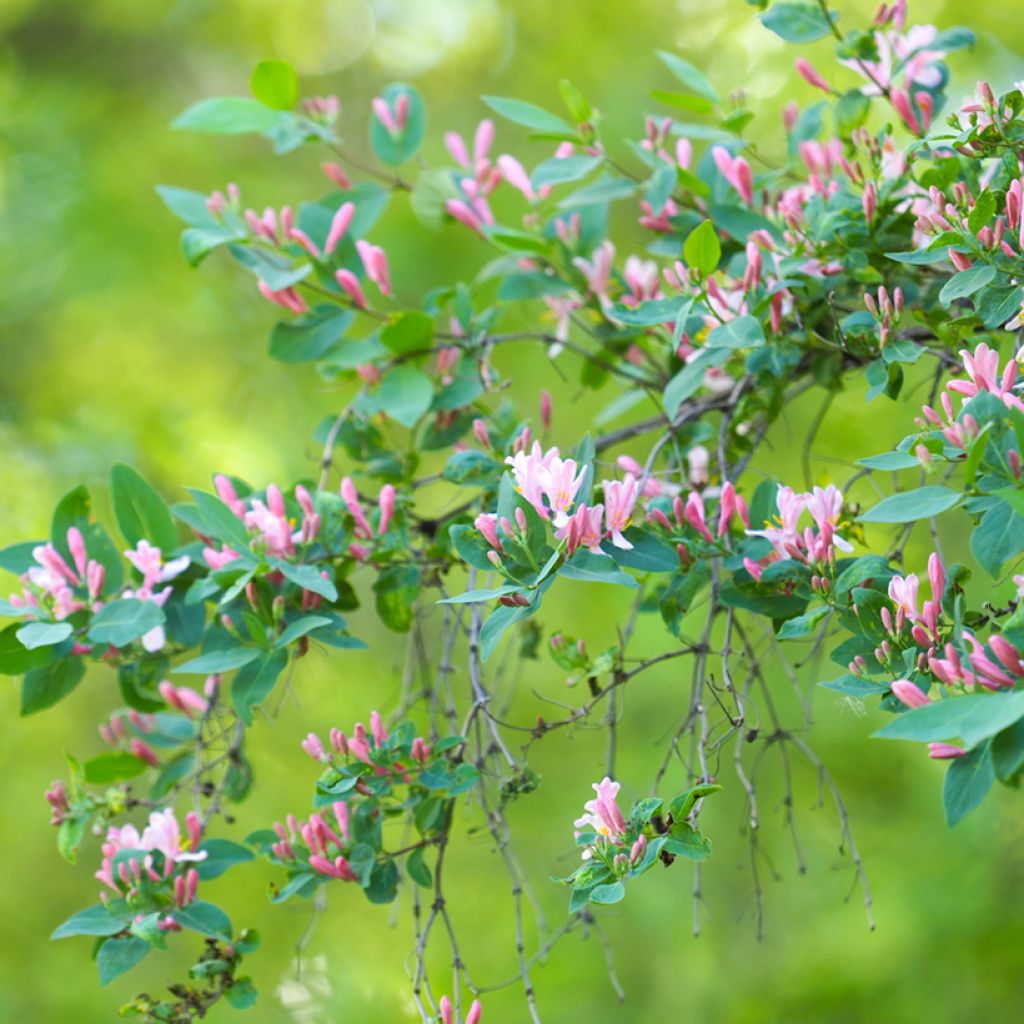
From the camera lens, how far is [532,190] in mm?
1332

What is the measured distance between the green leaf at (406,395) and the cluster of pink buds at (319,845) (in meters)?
0.40

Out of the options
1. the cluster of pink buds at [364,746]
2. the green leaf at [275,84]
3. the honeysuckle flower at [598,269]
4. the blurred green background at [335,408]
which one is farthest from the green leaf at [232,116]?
the blurred green background at [335,408]

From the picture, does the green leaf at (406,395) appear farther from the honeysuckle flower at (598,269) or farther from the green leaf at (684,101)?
the green leaf at (684,101)

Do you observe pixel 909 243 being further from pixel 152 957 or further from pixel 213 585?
pixel 152 957

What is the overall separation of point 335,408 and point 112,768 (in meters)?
2.08

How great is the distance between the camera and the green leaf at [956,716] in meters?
0.64

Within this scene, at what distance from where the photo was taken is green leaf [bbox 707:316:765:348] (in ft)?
3.29

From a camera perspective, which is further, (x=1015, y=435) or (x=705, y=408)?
(x=705, y=408)

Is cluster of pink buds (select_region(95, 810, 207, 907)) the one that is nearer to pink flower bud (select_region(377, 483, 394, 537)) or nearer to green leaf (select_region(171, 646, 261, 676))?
green leaf (select_region(171, 646, 261, 676))

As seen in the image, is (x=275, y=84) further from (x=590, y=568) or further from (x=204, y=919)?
(x=204, y=919)

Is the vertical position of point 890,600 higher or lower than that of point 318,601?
higher

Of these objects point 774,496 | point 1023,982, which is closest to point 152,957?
point 1023,982

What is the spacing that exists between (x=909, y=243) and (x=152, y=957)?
3.05 m

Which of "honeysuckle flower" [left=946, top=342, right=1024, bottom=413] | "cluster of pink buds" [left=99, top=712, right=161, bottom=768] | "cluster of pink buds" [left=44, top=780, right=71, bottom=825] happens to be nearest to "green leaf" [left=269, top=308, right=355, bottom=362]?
"cluster of pink buds" [left=99, top=712, right=161, bottom=768]
